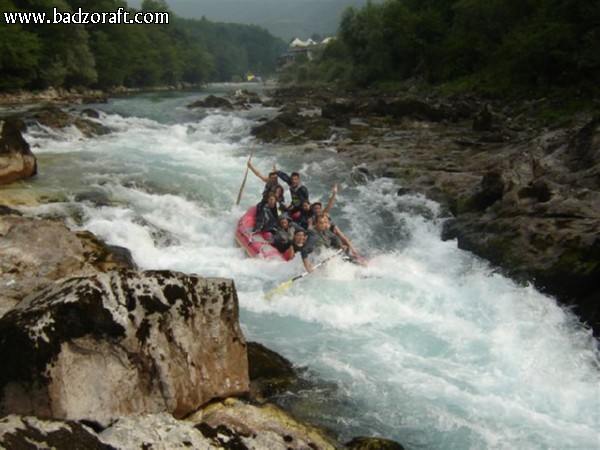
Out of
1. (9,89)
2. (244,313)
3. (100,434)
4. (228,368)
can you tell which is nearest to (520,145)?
(244,313)

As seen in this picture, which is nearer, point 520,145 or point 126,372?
point 126,372

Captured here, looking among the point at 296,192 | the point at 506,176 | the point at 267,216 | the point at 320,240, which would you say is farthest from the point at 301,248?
the point at 506,176

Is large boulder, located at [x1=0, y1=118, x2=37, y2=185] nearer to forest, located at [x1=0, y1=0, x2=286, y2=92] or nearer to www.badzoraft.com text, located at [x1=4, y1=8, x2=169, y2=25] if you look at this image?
forest, located at [x1=0, y1=0, x2=286, y2=92]

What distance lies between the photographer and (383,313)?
6812 mm

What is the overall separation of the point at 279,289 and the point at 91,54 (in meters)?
36.1

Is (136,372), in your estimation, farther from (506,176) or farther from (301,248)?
(506,176)

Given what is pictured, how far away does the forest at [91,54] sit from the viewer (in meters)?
28.8

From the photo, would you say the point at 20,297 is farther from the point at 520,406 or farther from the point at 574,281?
the point at 574,281

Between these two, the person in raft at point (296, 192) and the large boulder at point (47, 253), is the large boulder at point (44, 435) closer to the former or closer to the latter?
the large boulder at point (47, 253)

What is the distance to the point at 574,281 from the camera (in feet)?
21.6

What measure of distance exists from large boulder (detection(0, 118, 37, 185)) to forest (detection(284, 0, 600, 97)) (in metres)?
17.1

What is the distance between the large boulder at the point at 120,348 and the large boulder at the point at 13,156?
24.7 feet

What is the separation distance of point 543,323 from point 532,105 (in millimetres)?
15651

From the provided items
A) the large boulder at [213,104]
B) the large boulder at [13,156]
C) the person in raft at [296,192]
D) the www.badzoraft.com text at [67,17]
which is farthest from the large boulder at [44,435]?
the www.badzoraft.com text at [67,17]
